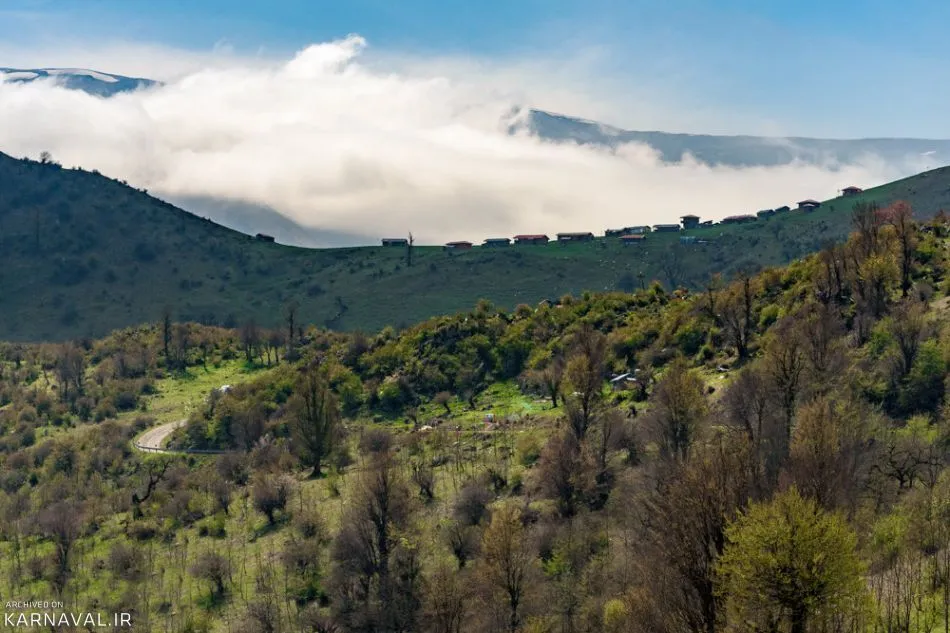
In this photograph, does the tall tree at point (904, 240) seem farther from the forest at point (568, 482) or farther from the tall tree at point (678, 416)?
the tall tree at point (678, 416)

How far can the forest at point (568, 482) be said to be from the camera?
106 ft

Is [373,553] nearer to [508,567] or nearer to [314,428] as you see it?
[508,567]

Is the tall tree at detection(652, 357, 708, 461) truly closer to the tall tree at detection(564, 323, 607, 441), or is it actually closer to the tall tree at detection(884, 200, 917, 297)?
the tall tree at detection(564, 323, 607, 441)

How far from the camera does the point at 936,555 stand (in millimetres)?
34531

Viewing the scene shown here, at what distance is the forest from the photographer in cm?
3244

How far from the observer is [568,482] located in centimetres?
5359

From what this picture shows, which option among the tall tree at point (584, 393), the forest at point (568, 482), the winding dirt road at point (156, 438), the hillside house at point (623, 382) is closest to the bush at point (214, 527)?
the forest at point (568, 482)

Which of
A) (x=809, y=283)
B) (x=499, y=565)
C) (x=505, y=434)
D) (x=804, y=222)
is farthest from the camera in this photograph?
(x=804, y=222)

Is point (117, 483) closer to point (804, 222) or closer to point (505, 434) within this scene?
point (505, 434)

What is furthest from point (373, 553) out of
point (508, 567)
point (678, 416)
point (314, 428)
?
point (314, 428)

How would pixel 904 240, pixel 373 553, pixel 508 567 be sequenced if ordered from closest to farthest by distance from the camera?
1. pixel 508 567
2. pixel 373 553
3. pixel 904 240

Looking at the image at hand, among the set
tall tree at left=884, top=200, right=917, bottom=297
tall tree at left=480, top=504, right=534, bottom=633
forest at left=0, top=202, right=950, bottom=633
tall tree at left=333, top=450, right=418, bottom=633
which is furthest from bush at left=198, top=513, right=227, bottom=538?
tall tree at left=884, top=200, right=917, bottom=297

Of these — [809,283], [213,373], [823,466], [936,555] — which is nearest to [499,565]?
[823,466]

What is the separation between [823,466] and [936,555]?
5198 millimetres
